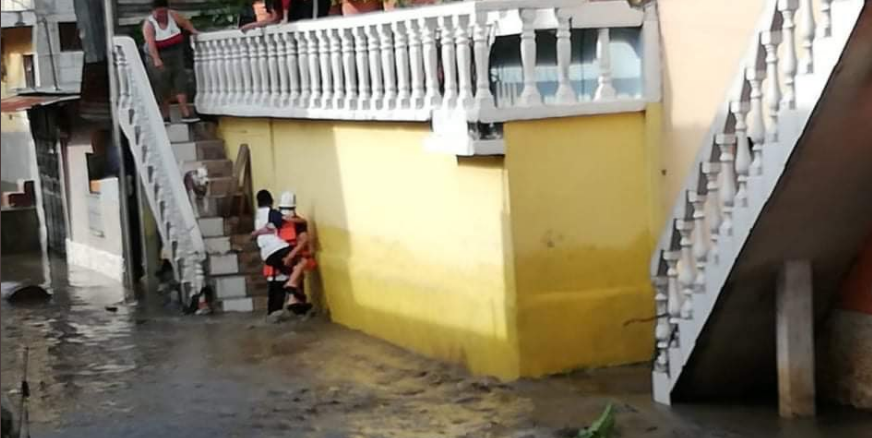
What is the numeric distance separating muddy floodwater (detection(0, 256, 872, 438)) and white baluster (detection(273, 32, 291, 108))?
198cm

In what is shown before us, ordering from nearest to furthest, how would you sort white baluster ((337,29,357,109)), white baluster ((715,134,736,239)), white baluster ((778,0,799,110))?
white baluster ((778,0,799,110)) → white baluster ((715,134,736,239)) → white baluster ((337,29,357,109))

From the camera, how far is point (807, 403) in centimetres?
846

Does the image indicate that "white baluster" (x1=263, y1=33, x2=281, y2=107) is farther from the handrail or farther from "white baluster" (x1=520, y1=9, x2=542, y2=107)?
"white baluster" (x1=520, y1=9, x2=542, y2=107)

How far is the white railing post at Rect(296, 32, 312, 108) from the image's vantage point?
499 inches

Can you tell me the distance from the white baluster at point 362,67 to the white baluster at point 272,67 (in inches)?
79.8

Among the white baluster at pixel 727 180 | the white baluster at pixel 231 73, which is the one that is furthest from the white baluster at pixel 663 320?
the white baluster at pixel 231 73

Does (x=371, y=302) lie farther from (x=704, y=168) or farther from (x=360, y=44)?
(x=704, y=168)

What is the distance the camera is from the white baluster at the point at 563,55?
9555 mm

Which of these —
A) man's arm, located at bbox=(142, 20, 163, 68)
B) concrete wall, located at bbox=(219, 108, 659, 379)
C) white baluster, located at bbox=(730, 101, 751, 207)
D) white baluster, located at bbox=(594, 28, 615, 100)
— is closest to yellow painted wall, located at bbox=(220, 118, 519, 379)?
concrete wall, located at bbox=(219, 108, 659, 379)

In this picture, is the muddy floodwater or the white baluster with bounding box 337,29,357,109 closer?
the muddy floodwater

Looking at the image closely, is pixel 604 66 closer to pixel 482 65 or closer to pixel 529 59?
pixel 529 59

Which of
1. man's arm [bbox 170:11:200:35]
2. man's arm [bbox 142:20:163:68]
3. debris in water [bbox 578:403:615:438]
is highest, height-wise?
man's arm [bbox 170:11:200:35]

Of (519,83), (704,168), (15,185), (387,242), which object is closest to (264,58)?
(387,242)

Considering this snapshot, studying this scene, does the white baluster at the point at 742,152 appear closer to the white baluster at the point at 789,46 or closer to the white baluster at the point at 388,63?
the white baluster at the point at 789,46
